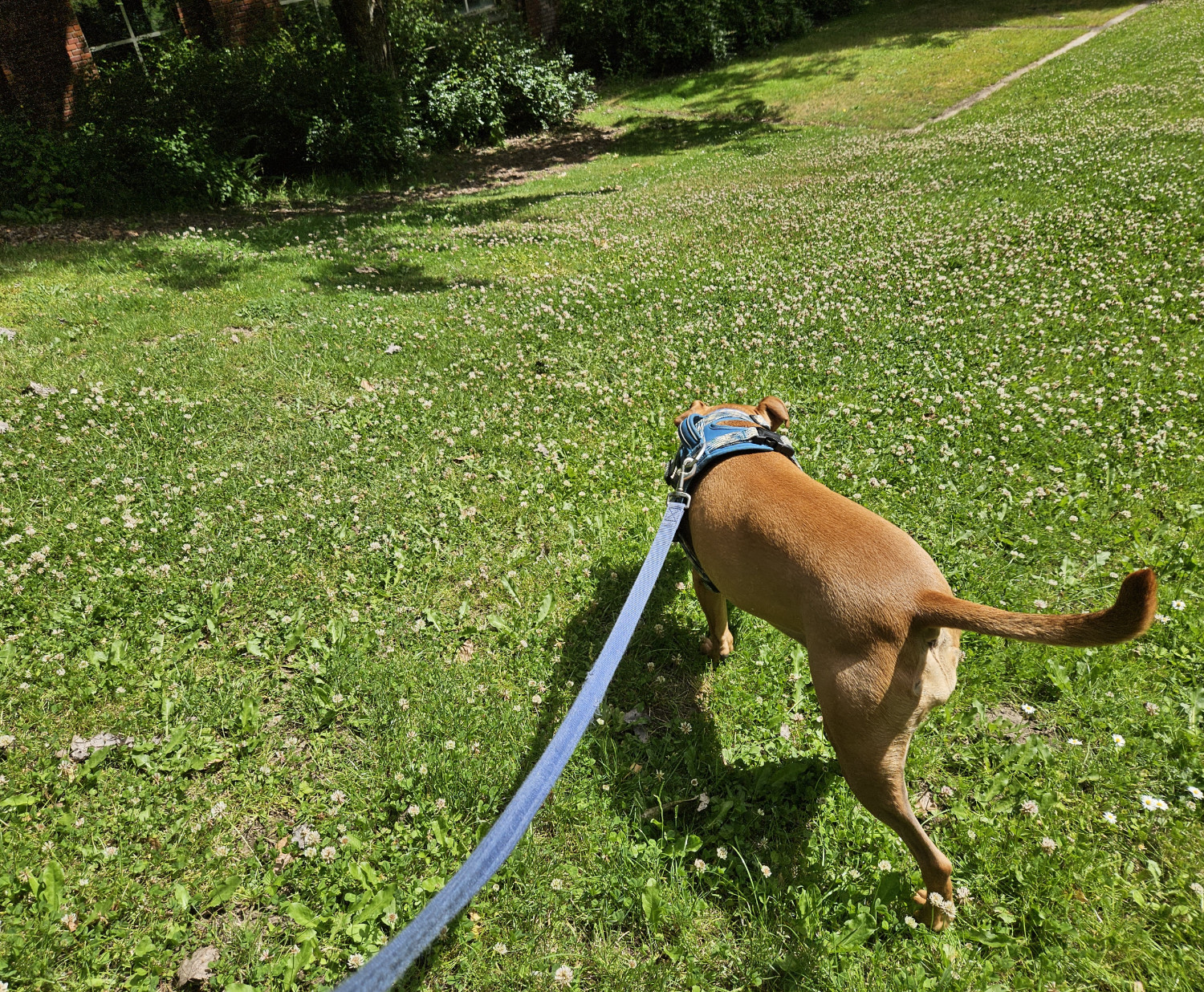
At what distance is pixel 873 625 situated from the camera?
2.38m

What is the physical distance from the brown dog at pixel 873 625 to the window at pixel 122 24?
2137 cm

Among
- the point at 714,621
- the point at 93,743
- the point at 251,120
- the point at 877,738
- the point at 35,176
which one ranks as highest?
the point at 251,120

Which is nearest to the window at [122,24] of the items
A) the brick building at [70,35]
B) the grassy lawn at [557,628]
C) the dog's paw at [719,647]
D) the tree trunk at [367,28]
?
the brick building at [70,35]

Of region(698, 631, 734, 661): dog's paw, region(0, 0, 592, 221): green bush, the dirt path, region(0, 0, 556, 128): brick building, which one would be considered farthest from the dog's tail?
region(0, 0, 556, 128): brick building

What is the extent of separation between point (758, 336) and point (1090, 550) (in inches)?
156

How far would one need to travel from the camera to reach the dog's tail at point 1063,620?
186cm

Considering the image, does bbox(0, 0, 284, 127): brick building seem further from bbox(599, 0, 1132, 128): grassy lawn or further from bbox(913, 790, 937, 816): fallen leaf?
bbox(913, 790, 937, 816): fallen leaf

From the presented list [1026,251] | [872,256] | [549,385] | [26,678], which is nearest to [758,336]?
[549,385]

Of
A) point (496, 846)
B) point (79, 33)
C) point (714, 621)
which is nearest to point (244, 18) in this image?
point (79, 33)

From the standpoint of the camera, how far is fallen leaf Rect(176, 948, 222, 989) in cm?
248

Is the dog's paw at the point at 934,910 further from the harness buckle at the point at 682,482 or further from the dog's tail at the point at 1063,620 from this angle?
the harness buckle at the point at 682,482

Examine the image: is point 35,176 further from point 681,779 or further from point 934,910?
point 934,910

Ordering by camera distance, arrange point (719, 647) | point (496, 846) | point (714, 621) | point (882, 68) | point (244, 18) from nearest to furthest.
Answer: point (496, 846) → point (714, 621) → point (719, 647) → point (244, 18) → point (882, 68)

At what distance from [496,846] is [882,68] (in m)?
29.9
